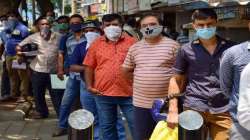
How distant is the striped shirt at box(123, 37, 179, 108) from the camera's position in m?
4.94

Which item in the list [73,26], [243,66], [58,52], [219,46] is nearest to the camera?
[243,66]

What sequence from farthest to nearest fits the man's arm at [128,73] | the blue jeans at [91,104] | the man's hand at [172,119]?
the blue jeans at [91,104]
the man's arm at [128,73]
the man's hand at [172,119]

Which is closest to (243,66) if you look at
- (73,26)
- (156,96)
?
(156,96)

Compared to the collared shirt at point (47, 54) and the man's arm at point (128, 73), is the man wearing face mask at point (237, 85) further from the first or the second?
the collared shirt at point (47, 54)

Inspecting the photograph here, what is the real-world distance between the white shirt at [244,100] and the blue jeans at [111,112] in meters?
2.45

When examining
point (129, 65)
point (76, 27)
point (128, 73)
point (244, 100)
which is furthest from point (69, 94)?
point (244, 100)

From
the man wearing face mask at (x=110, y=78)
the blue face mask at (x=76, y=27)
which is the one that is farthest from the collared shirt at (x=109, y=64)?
the blue face mask at (x=76, y=27)

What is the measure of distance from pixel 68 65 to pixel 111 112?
6.35 feet

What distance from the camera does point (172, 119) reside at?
4.09 m

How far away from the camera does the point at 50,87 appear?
28.3ft

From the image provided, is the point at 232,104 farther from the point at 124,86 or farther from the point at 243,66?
the point at 124,86

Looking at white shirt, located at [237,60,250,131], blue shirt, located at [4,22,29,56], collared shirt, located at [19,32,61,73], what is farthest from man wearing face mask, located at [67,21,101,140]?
blue shirt, located at [4,22,29,56]

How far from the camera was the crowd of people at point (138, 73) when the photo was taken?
148 inches

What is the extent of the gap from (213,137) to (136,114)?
41.0 inches
